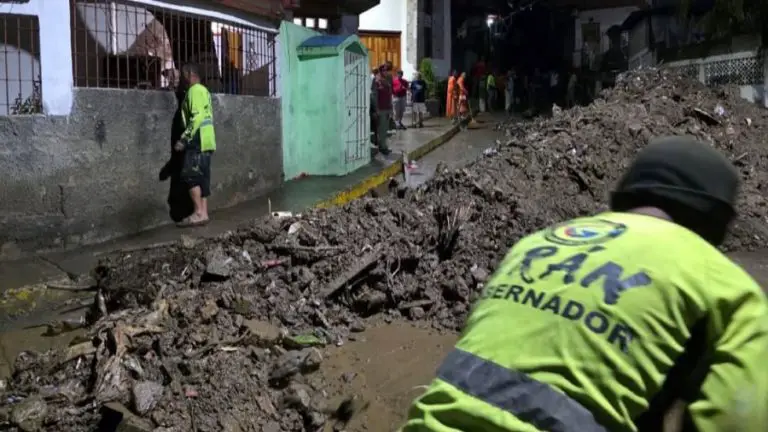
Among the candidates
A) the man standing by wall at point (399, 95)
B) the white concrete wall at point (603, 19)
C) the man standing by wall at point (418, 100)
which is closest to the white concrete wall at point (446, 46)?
the white concrete wall at point (603, 19)

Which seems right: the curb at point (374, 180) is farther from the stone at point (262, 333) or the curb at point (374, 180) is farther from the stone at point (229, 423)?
the stone at point (229, 423)

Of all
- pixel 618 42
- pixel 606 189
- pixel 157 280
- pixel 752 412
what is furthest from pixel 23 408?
pixel 618 42

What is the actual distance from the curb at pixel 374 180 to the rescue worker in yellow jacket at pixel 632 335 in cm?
555

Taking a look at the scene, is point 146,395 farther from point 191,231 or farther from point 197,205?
point 197,205

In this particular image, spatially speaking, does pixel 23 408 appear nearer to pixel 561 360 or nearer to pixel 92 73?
pixel 561 360

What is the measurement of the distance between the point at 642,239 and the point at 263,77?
954cm

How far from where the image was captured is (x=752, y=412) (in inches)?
59.5

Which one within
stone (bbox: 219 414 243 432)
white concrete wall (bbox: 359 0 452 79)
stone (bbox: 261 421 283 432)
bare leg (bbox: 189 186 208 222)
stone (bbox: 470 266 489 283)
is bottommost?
stone (bbox: 261 421 283 432)

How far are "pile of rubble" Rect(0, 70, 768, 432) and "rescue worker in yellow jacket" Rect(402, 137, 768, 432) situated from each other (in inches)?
115

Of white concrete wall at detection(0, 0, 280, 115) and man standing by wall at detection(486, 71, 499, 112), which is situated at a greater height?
man standing by wall at detection(486, 71, 499, 112)

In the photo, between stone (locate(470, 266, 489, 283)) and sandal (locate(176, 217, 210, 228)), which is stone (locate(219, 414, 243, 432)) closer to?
stone (locate(470, 266, 489, 283))

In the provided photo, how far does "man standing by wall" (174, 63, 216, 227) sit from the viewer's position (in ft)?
26.7

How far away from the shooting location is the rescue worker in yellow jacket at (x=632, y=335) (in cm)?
154

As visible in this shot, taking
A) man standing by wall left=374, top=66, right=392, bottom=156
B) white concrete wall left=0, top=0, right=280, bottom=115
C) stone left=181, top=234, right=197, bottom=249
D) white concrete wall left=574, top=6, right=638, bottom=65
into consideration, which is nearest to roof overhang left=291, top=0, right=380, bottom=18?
man standing by wall left=374, top=66, right=392, bottom=156
